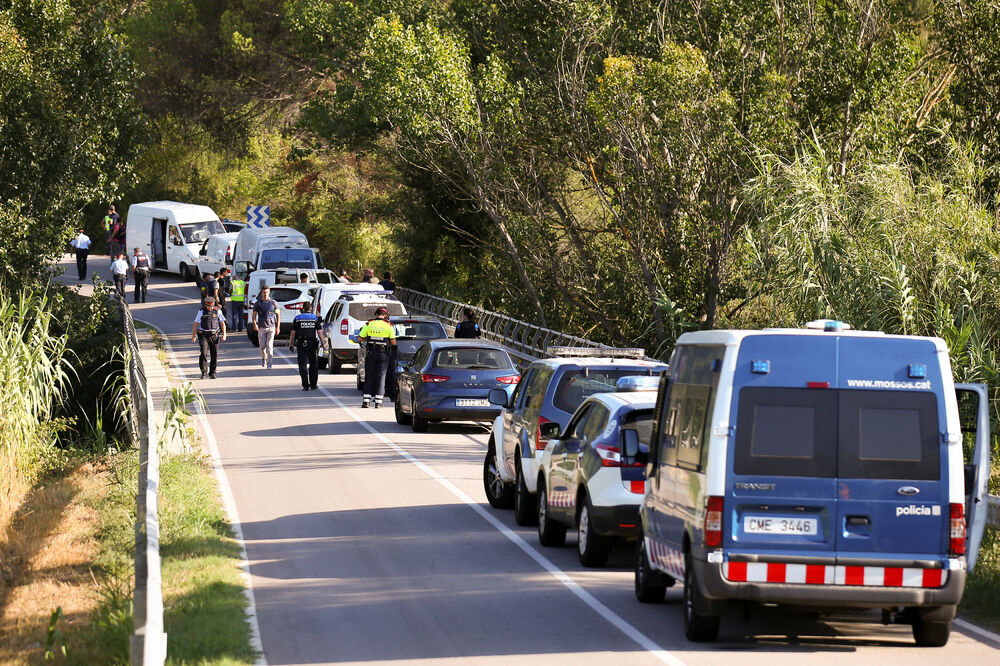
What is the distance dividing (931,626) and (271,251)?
37408 mm

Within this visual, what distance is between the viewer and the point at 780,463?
8953mm

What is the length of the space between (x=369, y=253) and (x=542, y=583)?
45.6 metres

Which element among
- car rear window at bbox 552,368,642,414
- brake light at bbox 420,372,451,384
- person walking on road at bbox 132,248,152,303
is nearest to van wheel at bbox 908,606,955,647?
car rear window at bbox 552,368,642,414

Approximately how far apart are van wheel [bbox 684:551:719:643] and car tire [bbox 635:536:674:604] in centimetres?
108

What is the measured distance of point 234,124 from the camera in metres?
60.2

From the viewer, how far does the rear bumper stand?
8.90 m

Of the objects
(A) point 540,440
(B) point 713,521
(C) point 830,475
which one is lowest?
(A) point 540,440

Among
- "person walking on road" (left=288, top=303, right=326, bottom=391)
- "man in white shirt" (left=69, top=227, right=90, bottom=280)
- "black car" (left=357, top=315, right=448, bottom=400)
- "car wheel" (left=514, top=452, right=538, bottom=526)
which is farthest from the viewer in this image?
"man in white shirt" (left=69, top=227, right=90, bottom=280)

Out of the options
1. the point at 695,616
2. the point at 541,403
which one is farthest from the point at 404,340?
the point at 695,616

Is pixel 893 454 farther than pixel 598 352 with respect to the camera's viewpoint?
No

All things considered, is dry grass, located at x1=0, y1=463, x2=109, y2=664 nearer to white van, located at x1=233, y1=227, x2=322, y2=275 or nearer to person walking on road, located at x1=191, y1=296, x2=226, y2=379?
person walking on road, located at x1=191, y1=296, x2=226, y2=379

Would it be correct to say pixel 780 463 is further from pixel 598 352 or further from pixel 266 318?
pixel 266 318

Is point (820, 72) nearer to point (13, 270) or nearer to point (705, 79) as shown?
point (705, 79)

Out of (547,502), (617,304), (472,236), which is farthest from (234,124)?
(547,502)
